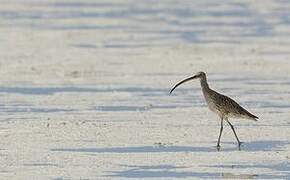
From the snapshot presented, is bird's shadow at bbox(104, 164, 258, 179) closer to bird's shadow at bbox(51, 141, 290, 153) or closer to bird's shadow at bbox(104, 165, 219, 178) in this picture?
bird's shadow at bbox(104, 165, 219, 178)

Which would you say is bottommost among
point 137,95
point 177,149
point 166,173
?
point 166,173

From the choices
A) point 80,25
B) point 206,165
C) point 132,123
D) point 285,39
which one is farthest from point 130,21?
point 206,165

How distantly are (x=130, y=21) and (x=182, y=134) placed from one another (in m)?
19.4

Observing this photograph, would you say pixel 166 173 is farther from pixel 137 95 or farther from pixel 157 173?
pixel 137 95

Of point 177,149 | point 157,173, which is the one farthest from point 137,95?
point 157,173

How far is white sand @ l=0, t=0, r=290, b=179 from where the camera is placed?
1254 cm

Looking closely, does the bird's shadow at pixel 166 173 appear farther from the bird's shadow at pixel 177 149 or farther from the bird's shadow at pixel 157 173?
the bird's shadow at pixel 177 149

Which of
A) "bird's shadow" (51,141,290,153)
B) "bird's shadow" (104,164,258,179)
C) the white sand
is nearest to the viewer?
"bird's shadow" (104,164,258,179)

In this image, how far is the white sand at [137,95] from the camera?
41.1 feet

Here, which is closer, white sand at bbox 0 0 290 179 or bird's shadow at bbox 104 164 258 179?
bird's shadow at bbox 104 164 258 179

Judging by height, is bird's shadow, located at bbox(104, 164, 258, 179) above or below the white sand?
below

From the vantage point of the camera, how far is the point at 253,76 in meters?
20.9

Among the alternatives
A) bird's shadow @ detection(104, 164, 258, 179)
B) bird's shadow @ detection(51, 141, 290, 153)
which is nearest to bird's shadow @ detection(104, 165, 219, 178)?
bird's shadow @ detection(104, 164, 258, 179)

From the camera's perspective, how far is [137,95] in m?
18.3
